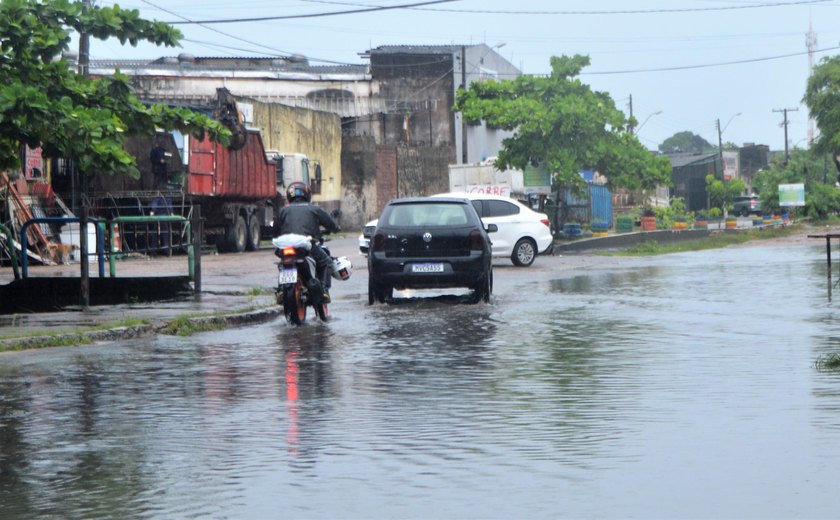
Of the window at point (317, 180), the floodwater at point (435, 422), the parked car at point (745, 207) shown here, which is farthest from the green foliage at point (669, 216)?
the floodwater at point (435, 422)

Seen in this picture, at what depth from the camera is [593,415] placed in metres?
9.30

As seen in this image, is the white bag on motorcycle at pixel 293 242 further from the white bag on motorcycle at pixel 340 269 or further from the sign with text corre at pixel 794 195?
the sign with text corre at pixel 794 195

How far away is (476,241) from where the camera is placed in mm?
20000

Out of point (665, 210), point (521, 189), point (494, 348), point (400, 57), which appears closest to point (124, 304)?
point (494, 348)

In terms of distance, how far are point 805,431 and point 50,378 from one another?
622 cm

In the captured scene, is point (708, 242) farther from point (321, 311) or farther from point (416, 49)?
point (416, 49)

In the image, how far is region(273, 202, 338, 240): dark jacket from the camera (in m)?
17.4

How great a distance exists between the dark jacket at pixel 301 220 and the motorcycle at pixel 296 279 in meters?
0.18

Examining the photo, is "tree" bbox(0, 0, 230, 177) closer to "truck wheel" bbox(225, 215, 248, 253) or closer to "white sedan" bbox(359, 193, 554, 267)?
"white sedan" bbox(359, 193, 554, 267)

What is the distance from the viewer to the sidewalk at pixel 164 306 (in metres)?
16.0

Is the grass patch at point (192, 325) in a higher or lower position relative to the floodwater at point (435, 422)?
higher

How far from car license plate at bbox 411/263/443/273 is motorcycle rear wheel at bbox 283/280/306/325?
2.96 m

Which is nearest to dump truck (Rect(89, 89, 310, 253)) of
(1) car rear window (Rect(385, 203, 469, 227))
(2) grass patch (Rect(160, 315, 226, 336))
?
(1) car rear window (Rect(385, 203, 469, 227))

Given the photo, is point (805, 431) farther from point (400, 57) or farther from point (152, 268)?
point (400, 57)
